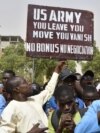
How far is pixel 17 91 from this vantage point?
16.3 ft

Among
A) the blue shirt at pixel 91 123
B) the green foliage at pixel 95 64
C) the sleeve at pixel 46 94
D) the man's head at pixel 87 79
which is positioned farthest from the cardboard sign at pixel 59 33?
the green foliage at pixel 95 64

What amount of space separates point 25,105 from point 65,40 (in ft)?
14.9

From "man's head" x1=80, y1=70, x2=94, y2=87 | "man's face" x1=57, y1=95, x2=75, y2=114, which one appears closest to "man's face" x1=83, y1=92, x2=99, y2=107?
"man's face" x1=57, y1=95, x2=75, y2=114

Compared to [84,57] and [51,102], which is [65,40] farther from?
[51,102]

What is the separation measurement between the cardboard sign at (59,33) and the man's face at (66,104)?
176 inches

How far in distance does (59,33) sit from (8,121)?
4.72 m

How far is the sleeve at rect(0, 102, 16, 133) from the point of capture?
467cm

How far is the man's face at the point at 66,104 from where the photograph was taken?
177 inches

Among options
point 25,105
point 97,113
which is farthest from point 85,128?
point 25,105

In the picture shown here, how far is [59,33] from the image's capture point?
9.30 metres

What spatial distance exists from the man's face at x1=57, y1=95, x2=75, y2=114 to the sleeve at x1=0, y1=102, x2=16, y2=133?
0.45 m

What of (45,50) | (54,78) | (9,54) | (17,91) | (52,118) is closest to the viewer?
(52,118)

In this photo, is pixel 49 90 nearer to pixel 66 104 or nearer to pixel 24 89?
pixel 24 89

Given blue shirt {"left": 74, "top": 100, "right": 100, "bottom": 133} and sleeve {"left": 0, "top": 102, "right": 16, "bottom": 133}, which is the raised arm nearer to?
sleeve {"left": 0, "top": 102, "right": 16, "bottom": 133}
